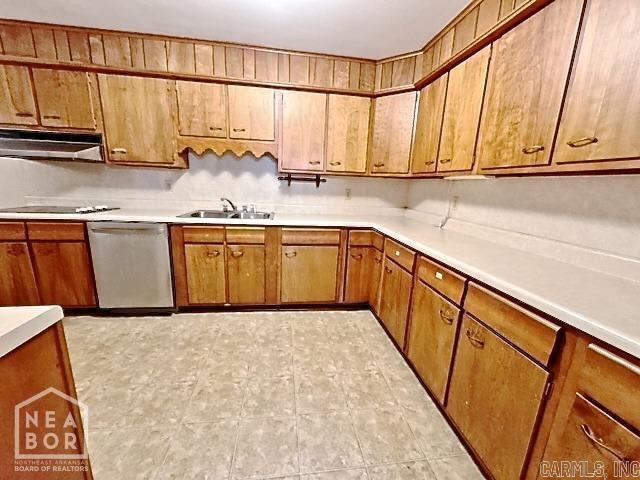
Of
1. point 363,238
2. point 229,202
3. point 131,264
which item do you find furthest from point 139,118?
point 363,238

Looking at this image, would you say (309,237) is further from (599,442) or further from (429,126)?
(599,442)

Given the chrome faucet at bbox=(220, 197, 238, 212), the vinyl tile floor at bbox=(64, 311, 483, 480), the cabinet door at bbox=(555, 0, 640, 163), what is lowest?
the vinyl tile floor at bbox=(64, 311, 483, 480)

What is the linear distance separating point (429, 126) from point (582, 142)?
4.17ft

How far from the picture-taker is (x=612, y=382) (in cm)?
→ 74

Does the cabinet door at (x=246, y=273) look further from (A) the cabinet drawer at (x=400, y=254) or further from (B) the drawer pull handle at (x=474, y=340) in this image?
(B) the drawer pull handle at (x=474, y=340)

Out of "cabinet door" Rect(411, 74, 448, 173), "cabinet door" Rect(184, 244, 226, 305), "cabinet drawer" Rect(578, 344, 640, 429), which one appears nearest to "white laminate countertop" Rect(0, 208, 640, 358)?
"cabinet drawer" Rect(578, 344, 640, 429)

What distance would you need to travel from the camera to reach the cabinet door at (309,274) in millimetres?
2547

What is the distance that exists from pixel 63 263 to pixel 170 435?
1856mm

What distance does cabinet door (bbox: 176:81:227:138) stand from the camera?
235 centimetres

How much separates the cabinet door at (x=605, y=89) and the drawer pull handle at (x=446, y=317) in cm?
87

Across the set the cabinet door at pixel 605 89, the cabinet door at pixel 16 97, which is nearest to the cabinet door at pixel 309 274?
the cabinet door at pixel 605 89

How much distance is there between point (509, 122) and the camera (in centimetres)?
142

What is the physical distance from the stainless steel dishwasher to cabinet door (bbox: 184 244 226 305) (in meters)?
0.17

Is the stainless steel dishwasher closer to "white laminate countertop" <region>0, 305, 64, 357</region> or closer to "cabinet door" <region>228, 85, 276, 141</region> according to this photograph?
"cabinet door" <region>228, 85, 276, 141</region>
